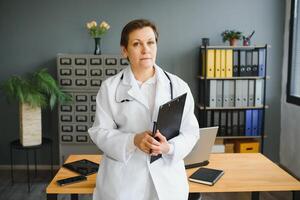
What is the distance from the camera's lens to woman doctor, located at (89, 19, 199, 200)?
138cm

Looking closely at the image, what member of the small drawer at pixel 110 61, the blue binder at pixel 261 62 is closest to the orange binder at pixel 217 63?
the blue binder at pixel 261 62

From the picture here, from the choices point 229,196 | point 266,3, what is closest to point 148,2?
point 266,3

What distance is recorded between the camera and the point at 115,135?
1.38 metres

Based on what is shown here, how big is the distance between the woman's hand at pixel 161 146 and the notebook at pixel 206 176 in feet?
2.03

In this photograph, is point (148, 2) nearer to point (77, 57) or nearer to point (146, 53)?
point (77, 57)

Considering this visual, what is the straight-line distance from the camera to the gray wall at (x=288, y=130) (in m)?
4.10

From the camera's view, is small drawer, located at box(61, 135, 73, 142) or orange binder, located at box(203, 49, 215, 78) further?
small drawer, located at box(61, 135, 73, 142)

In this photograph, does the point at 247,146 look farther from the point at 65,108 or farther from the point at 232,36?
the point at 65,108

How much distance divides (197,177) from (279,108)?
3043mm

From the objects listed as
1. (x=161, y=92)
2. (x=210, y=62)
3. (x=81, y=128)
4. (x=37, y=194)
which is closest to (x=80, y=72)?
(x=81, y=128)

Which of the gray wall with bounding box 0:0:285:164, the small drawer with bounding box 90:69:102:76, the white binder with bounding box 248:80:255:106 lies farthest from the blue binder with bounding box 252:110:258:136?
the small drawer with bounding box 90:69:102:76

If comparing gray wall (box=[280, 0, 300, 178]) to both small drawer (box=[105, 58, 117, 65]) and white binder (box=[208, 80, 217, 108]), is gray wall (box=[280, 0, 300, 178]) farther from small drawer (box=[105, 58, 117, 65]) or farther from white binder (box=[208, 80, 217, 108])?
small drawer (box=[105, 58, 117, 65])

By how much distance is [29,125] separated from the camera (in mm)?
3678

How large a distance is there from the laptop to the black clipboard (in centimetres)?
65
